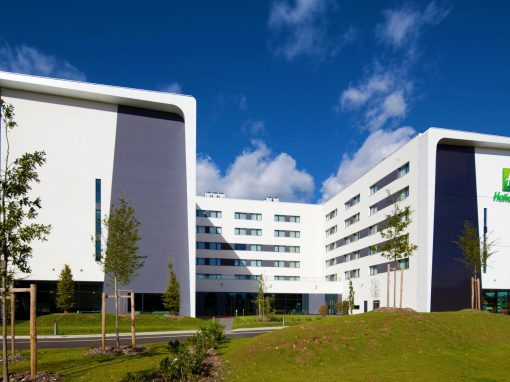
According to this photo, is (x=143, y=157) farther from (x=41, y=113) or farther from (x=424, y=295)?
(x=424, y=295)

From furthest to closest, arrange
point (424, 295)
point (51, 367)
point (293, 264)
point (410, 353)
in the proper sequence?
point (293, 264), point (424, 295), point (410, 353), point (51, 367)

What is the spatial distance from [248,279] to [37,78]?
41.4 m

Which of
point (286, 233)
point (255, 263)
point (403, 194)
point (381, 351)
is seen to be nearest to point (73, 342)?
point (381, 351)

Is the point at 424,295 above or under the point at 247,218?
under

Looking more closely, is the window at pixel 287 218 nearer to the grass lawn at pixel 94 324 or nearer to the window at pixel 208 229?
the window at pixel 208 229

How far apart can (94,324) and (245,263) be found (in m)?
34.1

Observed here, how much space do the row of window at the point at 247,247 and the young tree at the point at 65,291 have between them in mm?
25863

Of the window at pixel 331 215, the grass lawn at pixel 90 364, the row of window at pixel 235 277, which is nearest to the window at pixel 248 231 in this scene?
the row of window at pixel 235 277

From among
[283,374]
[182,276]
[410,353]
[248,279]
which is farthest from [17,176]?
[248,279]

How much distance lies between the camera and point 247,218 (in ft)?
236

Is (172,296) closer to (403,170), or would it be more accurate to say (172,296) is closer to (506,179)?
(403,170)

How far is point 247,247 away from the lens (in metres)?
70.8

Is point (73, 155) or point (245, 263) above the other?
point (73, 155)

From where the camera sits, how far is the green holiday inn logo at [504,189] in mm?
48156
